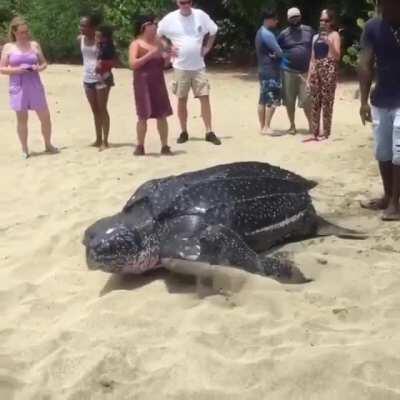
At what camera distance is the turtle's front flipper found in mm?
3877

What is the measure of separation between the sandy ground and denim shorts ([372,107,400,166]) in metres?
0.43

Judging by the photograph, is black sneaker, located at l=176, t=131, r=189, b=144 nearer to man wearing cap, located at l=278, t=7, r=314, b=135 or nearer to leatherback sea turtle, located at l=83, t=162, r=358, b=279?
man wearing cap, located at l=278, t=7, r=314, b=135

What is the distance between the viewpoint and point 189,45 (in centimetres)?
796

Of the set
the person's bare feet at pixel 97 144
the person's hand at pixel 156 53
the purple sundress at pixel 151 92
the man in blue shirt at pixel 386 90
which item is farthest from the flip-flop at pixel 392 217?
the person's bare feet at pixel 97 144

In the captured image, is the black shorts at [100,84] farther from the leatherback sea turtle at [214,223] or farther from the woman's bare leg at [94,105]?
the leatherback sea turtle at [214,223]

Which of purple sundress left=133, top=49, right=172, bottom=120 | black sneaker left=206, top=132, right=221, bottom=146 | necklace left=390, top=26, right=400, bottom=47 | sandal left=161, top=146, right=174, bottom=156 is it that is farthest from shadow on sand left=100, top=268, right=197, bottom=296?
black sneaker left=206, top=132, right=221, bottom=146

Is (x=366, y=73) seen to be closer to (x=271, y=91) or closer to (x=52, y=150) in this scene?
(x=271, y=91)

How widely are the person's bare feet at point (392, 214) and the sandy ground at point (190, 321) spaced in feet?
0.23

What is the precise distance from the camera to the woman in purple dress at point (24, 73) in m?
7.72

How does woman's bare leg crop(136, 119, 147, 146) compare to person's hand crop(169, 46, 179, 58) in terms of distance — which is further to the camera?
person's hand crop(169, 46, 179, 58)

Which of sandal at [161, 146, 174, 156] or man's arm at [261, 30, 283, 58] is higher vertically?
man's arm at [261, 30, 283, 58]

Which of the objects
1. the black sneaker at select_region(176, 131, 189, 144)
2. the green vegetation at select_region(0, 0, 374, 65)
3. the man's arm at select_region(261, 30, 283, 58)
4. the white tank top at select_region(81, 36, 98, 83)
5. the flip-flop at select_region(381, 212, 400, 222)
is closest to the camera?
the flip-flop at select_region(381, 212, 400, 222)

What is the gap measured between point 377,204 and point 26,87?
4.22 metres

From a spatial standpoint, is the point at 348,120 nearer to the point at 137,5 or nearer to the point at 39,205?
the point at 39,205
